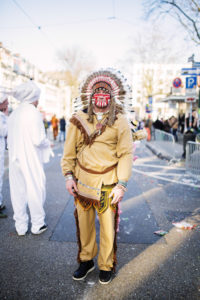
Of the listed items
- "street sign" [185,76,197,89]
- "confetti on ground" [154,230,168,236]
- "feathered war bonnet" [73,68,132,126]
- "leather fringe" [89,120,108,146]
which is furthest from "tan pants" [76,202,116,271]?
"street sign" [185,76,197,89]

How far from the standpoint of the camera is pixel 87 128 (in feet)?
8.59

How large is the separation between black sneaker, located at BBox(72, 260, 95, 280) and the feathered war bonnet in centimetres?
148

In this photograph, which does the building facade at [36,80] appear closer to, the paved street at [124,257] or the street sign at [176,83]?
the street sign at [176,83]

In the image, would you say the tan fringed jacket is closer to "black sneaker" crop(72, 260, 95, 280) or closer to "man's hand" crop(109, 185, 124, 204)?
"man's hand" crop(109, 185, 124, 204)

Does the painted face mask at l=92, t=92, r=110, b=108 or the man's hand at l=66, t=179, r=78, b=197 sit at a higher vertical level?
the painted face mask at l=92, t=92, r=110, b=108

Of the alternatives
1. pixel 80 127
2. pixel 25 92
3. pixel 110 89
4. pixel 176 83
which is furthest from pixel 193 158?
pixel 80 127

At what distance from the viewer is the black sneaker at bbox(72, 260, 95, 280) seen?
2.75 meters

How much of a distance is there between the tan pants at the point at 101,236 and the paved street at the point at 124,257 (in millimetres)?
224

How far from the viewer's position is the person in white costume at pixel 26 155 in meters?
3.59

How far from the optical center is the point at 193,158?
7.82m

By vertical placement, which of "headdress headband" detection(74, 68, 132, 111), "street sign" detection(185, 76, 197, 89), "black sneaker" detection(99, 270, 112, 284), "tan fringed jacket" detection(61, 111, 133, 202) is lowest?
"black sneaker" detection(99, 270, 112, 284)

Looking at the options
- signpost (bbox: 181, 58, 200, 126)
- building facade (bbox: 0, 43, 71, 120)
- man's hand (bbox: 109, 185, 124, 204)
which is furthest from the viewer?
building facade (bbox: 0, 43, 71, 120)

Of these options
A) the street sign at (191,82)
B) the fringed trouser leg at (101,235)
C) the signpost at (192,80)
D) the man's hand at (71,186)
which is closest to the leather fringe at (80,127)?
the man's hand at (71,186)

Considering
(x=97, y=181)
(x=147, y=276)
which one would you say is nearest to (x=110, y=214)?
(x=97, y=181)
